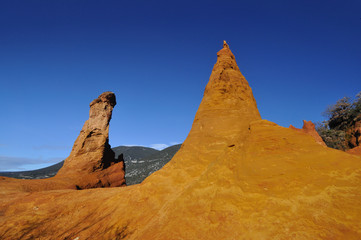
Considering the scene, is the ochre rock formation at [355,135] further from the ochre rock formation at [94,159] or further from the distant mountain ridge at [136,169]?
the distant mountain ridge at [136,169]

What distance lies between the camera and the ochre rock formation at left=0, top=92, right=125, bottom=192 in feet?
66.6

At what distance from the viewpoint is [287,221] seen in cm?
425

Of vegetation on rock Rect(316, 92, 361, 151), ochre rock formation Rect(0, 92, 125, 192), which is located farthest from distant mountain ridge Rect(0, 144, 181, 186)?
vegetation on rock Rect(316, 92, 361, 151)

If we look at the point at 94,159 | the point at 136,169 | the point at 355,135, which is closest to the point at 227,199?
the point at 94,159

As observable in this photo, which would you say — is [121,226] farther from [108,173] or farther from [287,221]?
[108,173]

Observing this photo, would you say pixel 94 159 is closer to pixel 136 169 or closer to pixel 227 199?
pixel 227 199

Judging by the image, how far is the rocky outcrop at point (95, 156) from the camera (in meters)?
21.4

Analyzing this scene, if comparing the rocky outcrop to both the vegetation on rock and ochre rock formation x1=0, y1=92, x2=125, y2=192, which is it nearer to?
ochre rock formation x1=0, y1=92, x2=125, y2=192

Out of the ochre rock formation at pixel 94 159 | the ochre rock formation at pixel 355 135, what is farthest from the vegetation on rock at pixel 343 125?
the ochre rock formation at pixel 94 159

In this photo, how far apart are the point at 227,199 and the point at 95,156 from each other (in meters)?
21.7

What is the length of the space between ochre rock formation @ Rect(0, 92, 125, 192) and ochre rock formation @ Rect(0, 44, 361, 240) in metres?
9.69

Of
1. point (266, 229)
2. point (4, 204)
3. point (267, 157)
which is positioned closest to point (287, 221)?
point (266, 229)

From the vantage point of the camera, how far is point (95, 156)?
23.2 m

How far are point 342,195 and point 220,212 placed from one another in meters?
2.98
